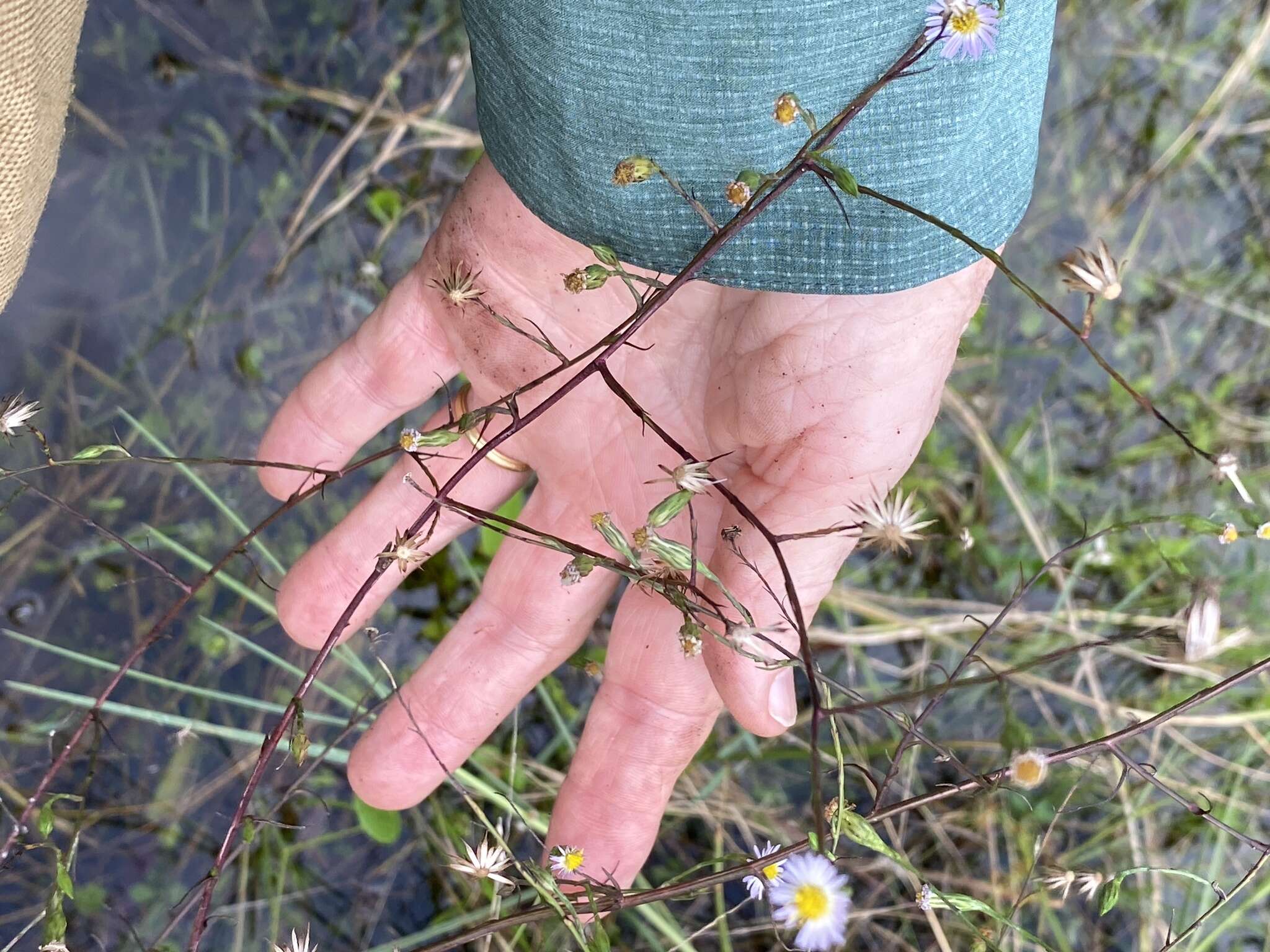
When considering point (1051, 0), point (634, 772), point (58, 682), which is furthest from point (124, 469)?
point (1051, 0)

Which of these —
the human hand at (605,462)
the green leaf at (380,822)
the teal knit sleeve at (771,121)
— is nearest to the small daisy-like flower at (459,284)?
the human hand at (605,462)

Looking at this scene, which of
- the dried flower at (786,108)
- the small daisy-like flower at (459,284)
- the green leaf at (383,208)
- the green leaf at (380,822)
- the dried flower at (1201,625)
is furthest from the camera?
the green leaf at (383,208)

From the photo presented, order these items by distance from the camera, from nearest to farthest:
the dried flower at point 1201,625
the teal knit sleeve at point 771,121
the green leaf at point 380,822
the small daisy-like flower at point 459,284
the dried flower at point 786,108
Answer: the dried flower at point 1201,625 → the dried flower at point 786,108 → the teal knit sleeve at point 771,121 → the small daisy-like flower at point 459,284 → the green leaf at point 380,822

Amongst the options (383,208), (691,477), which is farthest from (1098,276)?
(383,208)

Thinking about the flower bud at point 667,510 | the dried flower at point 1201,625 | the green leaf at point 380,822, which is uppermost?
the flower bud at point 667,510

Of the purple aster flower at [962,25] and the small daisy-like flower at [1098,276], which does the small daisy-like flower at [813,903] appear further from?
the purple aster flower at [962,25]

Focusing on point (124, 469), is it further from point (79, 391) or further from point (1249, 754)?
point (1249, 754)
